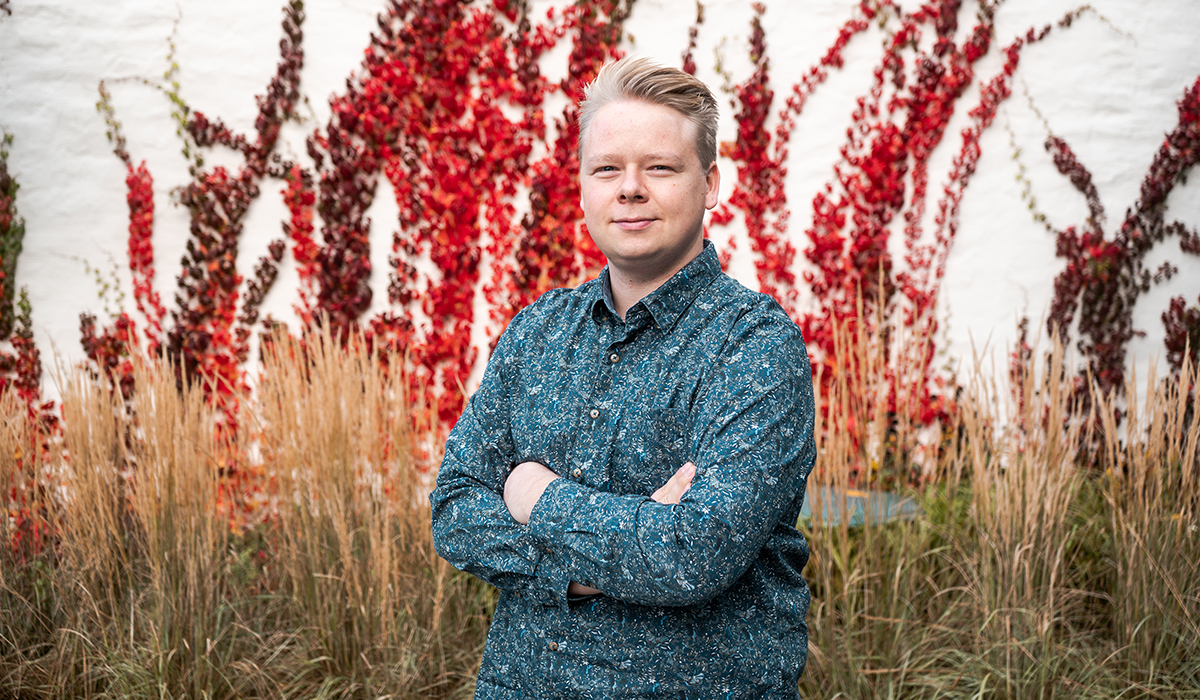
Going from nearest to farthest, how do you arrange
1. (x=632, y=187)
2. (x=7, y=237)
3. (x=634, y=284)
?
(x=632, y=187), (x=634, y=284), (x=7, y=237)

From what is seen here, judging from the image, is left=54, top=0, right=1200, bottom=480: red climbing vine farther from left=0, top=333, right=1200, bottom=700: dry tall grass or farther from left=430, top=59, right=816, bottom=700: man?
left=430, top=59, right=816, bottom=700: man

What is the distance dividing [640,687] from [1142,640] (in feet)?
6.65

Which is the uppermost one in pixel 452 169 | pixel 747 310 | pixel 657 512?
pixel 452 169

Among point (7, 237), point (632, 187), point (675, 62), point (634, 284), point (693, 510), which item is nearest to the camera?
point (693, 510)

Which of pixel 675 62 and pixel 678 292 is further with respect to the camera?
pixel 675 62

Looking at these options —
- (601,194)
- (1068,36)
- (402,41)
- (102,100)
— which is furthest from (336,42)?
(1068,36)

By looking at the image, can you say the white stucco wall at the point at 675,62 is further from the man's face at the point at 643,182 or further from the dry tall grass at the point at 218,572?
the man's face at the point at 643,182

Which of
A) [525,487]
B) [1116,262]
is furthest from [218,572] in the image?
[1116,262]

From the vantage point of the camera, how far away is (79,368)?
2.53 meters

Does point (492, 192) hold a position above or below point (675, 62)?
below

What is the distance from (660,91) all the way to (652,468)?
540mm

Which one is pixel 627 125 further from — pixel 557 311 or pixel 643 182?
pixel 557 311

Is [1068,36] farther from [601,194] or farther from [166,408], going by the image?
[166,408]

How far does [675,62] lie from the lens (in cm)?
369
